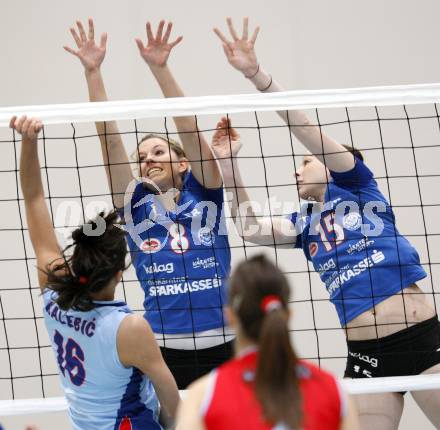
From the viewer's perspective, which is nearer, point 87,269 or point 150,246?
point 87,269

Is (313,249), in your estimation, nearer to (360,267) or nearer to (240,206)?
(360,267)

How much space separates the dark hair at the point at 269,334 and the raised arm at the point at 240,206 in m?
1.62

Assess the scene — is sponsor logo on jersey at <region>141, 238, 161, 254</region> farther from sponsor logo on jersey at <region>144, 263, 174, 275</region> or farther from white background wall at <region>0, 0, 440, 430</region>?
white background wall at <region>0, 0, 440, 430</region>

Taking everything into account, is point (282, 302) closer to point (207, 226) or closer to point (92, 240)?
point (92, 240)

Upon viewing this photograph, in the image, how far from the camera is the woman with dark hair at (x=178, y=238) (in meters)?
3.03

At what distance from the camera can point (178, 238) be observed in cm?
306

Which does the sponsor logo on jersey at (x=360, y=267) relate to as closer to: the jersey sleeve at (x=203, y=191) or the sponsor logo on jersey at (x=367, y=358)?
the sponsor logo on jersey at (x=367, y=358)

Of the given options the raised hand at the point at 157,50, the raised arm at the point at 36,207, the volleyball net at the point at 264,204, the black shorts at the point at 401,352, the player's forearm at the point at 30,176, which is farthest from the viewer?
the volleyball net at the point at 264,204

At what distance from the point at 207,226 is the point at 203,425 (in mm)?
1717

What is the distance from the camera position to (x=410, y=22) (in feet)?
17.7

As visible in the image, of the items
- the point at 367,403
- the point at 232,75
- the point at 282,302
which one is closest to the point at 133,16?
the point at 232,75

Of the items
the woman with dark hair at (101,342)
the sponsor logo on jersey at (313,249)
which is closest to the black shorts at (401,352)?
the sponsor logo on jersey at (313,249)

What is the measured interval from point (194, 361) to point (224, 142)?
35.4 inches

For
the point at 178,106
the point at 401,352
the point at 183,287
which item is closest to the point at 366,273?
the point at 401,352
